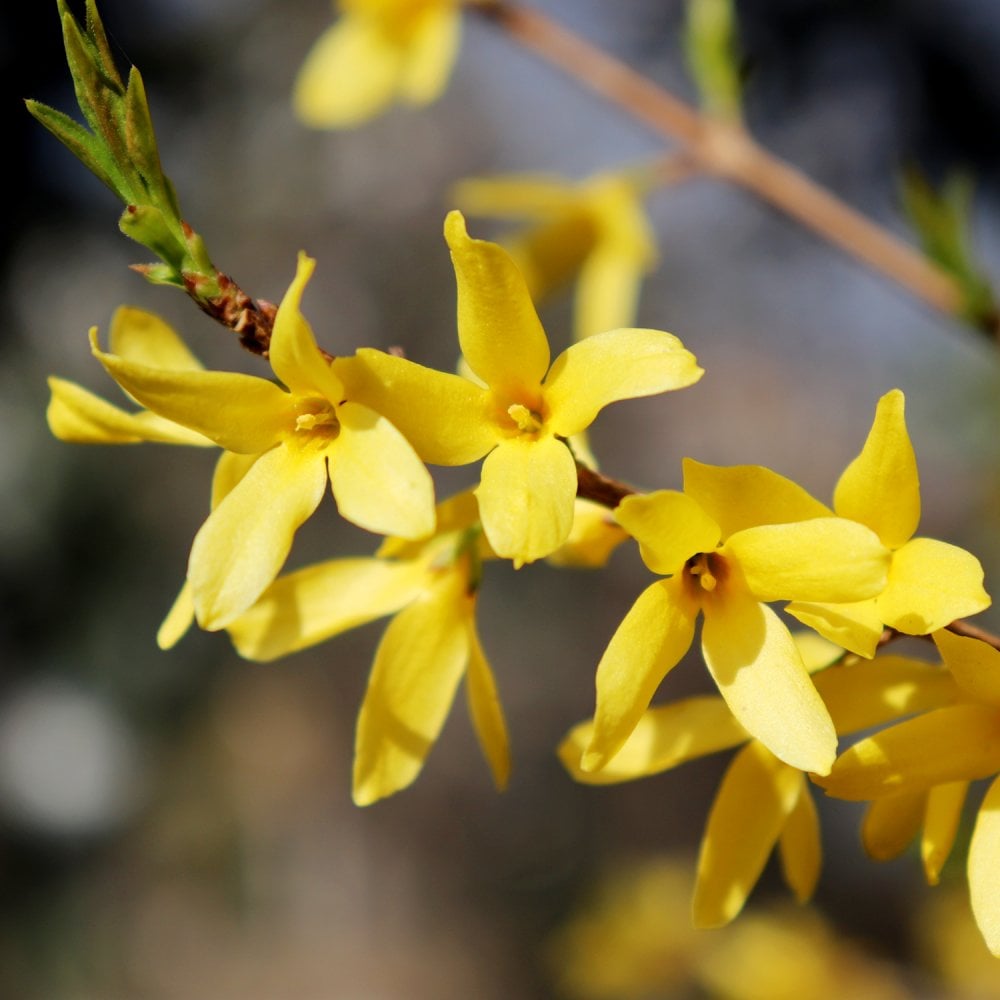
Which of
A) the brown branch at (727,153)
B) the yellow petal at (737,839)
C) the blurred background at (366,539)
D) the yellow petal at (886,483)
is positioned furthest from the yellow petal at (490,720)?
the blurred background at (366,539)

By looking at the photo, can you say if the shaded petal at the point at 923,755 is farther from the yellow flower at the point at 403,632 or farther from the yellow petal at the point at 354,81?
the yellow petal at the point at 354,81

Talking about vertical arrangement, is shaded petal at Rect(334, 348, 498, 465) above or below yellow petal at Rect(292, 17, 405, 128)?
above

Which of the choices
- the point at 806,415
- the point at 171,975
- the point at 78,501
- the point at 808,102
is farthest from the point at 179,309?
the point at 806,415

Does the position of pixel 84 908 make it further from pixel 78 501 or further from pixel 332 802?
pixel 78 501

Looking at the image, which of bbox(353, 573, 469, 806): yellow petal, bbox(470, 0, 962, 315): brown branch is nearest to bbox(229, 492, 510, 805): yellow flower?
bbox(353, 573, 469, 806): yellow petal

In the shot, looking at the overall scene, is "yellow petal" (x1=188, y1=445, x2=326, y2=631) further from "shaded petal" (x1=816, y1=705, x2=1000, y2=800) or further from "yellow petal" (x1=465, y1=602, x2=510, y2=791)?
"shaded petal" (x1=816, y1=705, x2=1000, y2=800)
